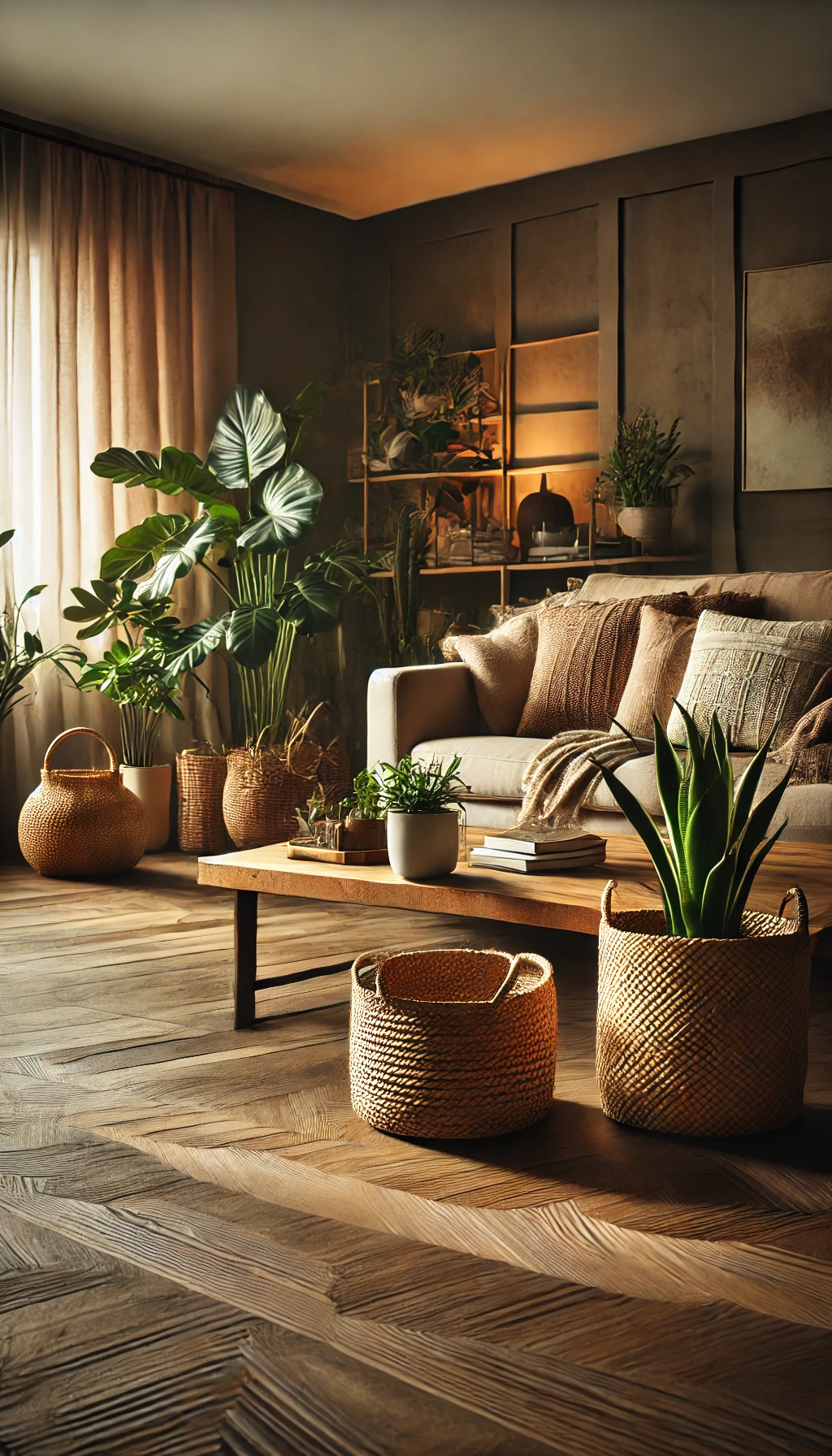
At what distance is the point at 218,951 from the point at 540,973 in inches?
51.7

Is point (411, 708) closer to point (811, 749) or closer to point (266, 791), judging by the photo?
point (266, 791)

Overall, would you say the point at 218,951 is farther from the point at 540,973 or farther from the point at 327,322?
the point at 327,322

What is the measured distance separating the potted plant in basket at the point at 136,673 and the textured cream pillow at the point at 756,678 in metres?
1.91

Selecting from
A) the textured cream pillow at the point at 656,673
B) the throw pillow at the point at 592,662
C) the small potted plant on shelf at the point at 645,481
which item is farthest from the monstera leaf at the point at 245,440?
the textured cream pillow at the point at 656,673

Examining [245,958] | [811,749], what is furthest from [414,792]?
[811,749]

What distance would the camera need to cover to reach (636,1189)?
69.6 inches

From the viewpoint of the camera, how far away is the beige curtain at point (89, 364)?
185 inches

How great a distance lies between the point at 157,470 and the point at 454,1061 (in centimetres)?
329

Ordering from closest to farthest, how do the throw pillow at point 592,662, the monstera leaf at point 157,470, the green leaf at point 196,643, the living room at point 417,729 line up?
1. the living room at point 417,729
2. the throw pillow at point 592,662
3. the green leaf at point 196,643
4. the monstera leaf at point 157,470

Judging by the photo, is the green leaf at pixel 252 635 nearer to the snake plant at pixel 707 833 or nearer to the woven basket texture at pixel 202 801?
the woven basket texture at pixel 202 801

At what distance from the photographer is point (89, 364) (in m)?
4.91

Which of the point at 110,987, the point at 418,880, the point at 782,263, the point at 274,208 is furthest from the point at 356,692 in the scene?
the point at 418,880

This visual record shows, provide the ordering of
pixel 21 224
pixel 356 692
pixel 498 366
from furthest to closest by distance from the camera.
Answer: pixel 356 692
pixel 498 366
pixel 21 224

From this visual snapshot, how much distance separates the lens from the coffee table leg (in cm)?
256
